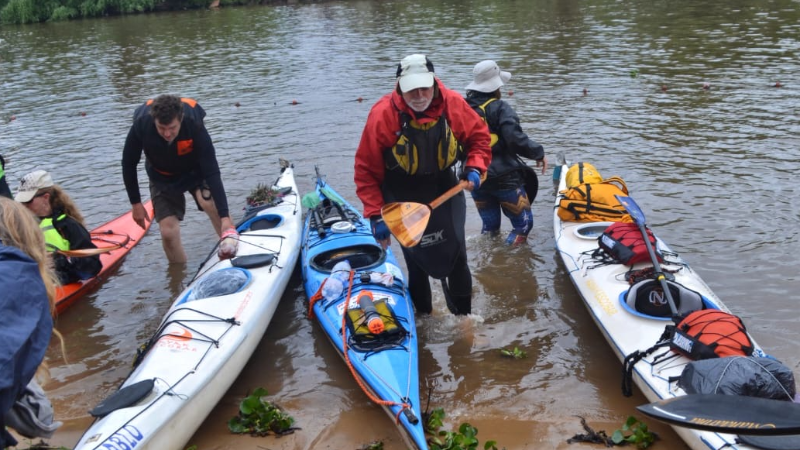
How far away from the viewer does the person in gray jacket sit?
5.38m

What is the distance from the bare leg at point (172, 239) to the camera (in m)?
5.86

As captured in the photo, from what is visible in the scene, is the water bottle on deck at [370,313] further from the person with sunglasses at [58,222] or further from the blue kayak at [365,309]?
the person with sunglasses at [58,222]

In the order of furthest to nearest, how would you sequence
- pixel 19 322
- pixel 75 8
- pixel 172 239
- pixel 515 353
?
pixel 75 8, pixel 172 239, pixel 515 353, pixel 19 322

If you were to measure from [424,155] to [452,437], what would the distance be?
1.65 m

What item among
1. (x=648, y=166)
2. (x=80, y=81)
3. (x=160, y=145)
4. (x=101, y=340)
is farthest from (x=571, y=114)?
(x=80, y=81)

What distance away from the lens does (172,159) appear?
5434mm

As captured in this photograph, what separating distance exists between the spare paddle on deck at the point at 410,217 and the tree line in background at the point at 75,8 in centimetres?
3521

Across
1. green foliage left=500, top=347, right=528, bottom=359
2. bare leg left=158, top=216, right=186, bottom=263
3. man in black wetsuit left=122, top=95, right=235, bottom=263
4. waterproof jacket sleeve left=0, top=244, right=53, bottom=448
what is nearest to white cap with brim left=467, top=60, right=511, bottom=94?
green foliage left=500, top=347, right=528, bottom=359

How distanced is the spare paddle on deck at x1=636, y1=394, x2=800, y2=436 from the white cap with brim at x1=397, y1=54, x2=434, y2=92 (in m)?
2.04

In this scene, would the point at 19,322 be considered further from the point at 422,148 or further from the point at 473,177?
the point at 473,177

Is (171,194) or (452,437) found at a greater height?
(171,194)

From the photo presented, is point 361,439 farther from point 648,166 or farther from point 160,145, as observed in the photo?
point 648,166

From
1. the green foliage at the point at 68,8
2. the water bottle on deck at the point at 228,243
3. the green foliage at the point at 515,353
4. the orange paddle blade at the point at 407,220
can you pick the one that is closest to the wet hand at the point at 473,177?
the orange paddle blade at the point at 407,220

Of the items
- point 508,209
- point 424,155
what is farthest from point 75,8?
point 424,155
